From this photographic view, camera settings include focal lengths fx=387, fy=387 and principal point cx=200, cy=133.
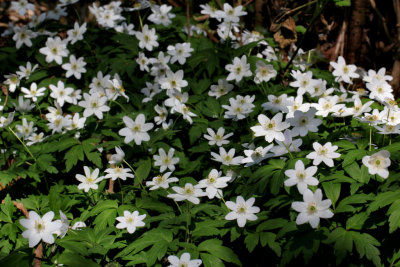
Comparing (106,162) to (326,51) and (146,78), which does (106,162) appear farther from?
(326,51)

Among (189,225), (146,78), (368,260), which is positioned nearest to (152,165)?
(189,225)

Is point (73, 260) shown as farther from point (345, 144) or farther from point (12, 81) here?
point (12, 81)

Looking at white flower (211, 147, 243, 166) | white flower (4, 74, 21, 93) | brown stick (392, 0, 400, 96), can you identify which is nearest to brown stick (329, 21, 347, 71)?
brown stick (392, 0, 400, 96)

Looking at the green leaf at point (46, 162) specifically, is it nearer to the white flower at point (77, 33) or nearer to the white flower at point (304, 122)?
the white flower at point (77, 33)

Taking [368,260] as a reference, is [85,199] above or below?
below

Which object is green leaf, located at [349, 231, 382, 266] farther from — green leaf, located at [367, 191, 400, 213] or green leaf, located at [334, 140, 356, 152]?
green leaf, located at [334, 140, 356, 152]

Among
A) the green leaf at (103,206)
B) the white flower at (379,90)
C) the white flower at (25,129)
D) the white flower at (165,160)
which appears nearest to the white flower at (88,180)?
the green leaf at (103,206)
